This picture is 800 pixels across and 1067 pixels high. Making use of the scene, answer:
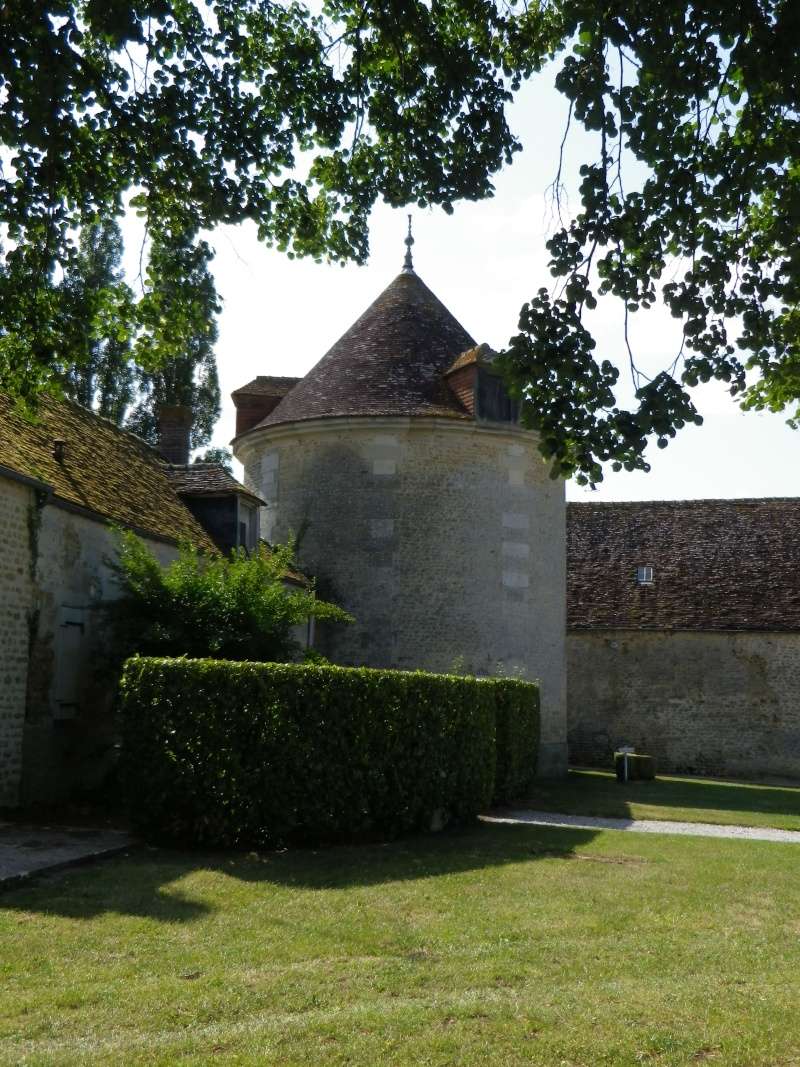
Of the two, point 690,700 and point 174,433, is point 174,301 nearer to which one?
point 174,433

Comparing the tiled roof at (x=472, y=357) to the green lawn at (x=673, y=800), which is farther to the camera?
the tiled roof at (x=472, y=357)

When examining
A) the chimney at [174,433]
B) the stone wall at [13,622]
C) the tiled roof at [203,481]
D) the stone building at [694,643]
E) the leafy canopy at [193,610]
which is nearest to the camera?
the stone wall at [13,622]

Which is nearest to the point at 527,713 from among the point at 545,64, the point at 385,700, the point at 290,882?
the point at 385,700

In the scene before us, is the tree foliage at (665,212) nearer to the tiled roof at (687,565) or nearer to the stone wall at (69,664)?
the stone wall at (69,664)

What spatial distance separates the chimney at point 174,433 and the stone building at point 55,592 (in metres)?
4.61

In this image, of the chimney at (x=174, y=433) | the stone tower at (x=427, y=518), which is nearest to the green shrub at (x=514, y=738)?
the stone tower at (x=427, y=518)

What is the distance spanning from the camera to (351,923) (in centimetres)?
750

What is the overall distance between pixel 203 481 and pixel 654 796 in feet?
30.8

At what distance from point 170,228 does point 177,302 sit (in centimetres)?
60

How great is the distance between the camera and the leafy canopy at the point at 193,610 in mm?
12805

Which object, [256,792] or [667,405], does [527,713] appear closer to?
[256,792]

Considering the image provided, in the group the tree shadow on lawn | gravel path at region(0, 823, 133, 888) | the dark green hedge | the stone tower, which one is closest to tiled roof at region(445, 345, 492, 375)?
the stone tower

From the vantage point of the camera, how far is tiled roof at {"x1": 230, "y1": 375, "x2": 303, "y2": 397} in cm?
2319

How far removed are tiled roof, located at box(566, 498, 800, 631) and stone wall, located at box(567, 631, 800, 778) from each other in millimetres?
453
